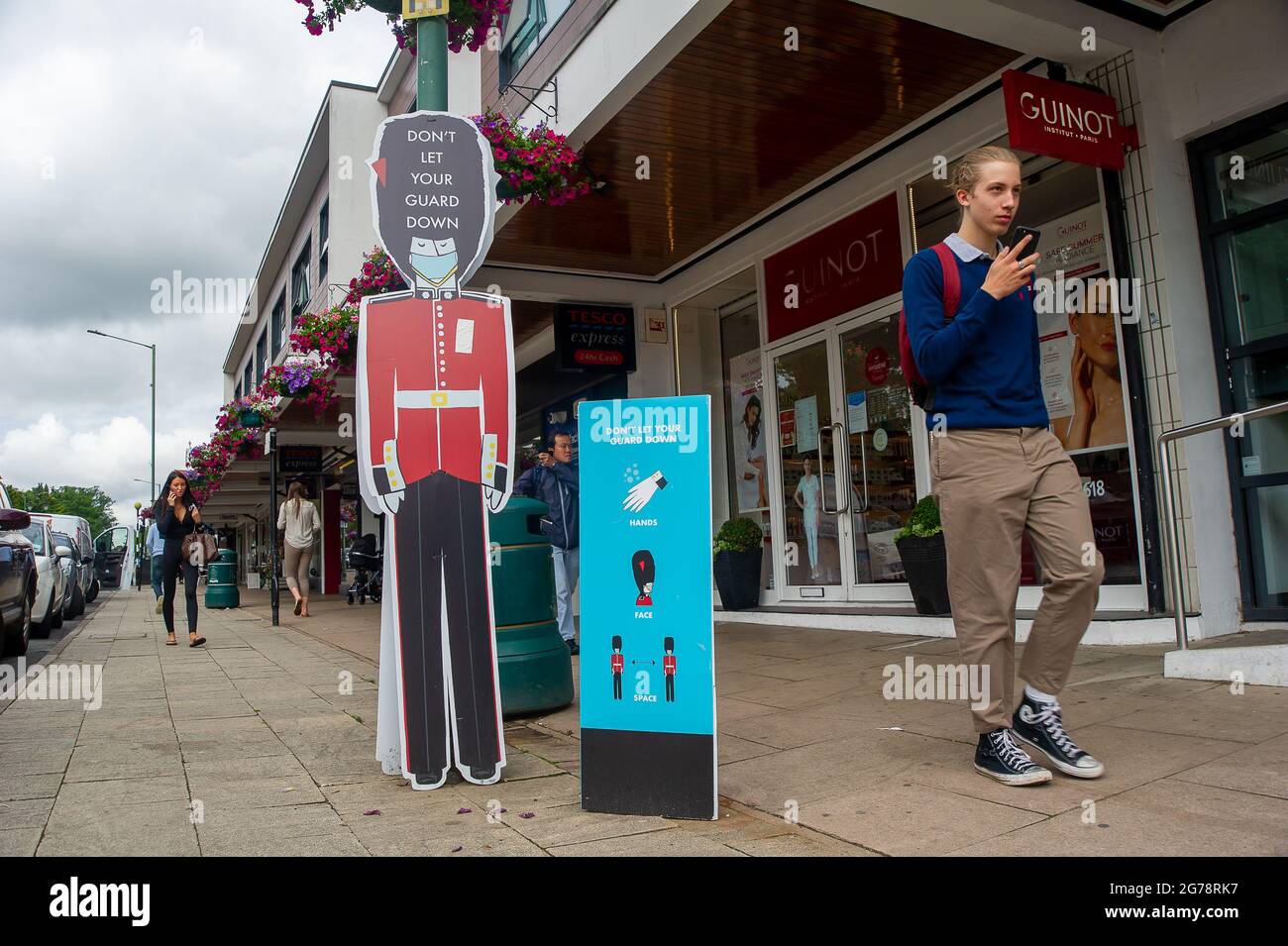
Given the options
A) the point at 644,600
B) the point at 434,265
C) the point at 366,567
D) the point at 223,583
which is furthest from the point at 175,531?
the point at 223,583

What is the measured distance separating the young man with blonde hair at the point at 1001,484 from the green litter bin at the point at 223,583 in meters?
17.8

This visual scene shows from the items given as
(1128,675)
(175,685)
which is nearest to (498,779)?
(1128,675)

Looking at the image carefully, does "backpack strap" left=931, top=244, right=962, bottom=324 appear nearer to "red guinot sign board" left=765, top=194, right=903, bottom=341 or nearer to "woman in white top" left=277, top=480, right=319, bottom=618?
"red guinot sign board" left=765, top=194, right=903, bottom=341

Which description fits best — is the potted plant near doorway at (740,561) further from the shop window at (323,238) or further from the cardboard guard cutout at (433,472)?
the shop window at (323,238)

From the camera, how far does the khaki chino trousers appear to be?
3297 millimetres

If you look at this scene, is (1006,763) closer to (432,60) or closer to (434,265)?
(434,265)

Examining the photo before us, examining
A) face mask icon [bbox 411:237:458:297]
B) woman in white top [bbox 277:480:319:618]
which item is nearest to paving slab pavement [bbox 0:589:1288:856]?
face mask icon [bbox 411:237:458:297]

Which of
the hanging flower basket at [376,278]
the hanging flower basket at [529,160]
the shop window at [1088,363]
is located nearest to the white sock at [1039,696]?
the shop window at [1088,363]

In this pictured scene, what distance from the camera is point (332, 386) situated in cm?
1384

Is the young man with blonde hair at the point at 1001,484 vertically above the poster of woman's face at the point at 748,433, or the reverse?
the poster of woman's face at the point at 748,433

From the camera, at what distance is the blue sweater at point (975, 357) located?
3.37 m

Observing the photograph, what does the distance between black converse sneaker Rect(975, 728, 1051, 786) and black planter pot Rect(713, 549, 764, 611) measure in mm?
6395

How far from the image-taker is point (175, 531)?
32.7ft
